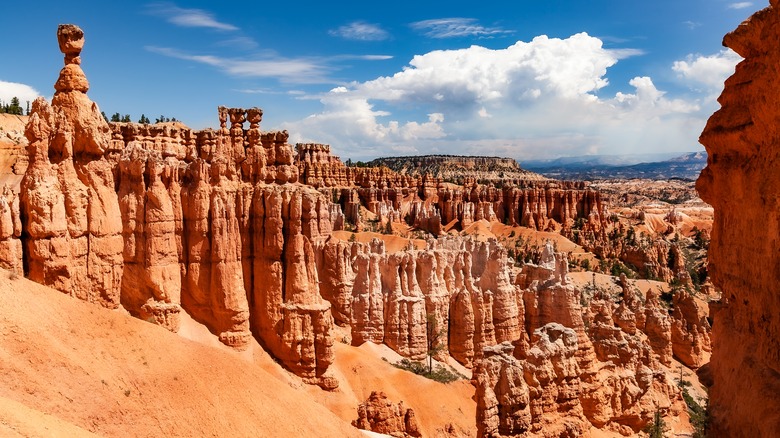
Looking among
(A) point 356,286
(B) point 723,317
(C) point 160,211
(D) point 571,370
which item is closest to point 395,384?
(A) point 356,286

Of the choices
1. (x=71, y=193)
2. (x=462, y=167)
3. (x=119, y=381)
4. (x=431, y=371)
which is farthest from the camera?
(x=462, y=167)

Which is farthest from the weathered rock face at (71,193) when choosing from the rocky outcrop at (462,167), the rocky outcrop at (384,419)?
the rocky outcrop at (462,167)

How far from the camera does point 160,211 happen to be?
22625 mm

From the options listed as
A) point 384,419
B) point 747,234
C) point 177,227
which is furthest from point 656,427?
point 177,227

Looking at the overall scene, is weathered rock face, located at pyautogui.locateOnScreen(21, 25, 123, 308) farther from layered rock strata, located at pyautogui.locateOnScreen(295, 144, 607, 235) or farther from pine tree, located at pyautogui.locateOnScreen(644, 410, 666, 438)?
layered rock strata, located at pyautogui.locateOnScreen(295, 144, 607, 235)

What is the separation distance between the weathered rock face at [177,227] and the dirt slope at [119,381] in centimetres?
208

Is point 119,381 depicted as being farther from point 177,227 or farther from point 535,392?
point 535,392

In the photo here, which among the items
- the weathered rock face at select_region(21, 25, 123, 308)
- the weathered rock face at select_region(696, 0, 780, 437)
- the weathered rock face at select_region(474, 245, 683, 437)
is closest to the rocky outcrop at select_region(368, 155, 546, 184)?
the weathered rock face at select_region(474, 245, 683, 437)

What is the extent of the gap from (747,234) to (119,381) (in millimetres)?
14564

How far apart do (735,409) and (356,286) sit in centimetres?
2683

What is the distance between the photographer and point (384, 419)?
23.8 m

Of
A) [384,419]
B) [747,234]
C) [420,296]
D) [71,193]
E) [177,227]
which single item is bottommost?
[384,419]

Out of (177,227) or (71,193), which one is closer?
(71,193)

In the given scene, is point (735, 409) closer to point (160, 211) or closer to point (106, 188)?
point (106, 188)
